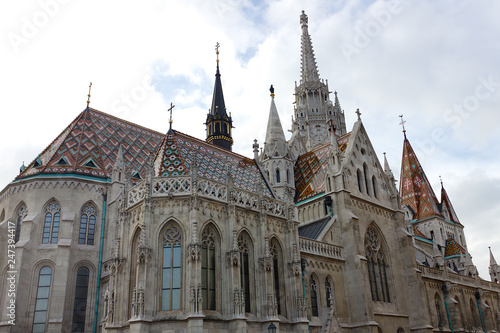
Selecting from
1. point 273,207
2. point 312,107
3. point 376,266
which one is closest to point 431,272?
point 376,266

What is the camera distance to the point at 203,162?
23.1 m

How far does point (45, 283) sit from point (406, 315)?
19.8 metres

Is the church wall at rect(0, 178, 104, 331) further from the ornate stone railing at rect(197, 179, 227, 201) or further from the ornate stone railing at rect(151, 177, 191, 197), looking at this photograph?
the ornate stone railing at rect(197, 179, 227, 201)

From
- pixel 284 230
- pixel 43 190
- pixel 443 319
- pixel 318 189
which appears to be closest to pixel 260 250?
pixel 284 230

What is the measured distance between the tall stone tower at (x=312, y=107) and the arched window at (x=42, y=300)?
33.8 m

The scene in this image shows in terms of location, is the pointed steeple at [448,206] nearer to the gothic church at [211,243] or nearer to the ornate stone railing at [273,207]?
the gothic church at [211,243]

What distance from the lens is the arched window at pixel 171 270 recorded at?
55.4ft

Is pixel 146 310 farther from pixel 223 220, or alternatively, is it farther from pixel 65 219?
pixel 65 219

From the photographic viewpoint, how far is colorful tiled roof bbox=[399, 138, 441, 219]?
49156 millimetres

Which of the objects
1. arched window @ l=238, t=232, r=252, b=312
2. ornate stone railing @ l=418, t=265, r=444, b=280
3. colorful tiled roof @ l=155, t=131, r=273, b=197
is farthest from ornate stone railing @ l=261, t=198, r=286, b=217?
ornate stone railing @ l=418, t=265, r=444, b=280

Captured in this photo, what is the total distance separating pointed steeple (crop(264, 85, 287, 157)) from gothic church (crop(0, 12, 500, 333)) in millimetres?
78

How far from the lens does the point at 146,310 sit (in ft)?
53.7

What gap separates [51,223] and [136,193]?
277 inches

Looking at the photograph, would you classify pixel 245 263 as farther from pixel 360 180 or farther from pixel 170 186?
pixel 360 180
